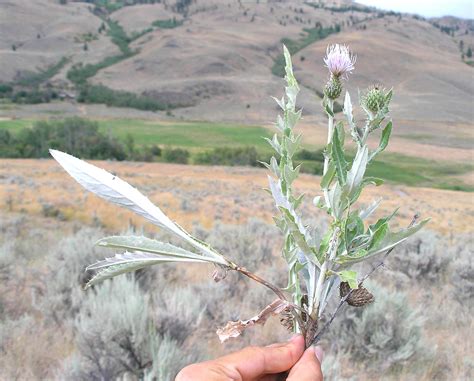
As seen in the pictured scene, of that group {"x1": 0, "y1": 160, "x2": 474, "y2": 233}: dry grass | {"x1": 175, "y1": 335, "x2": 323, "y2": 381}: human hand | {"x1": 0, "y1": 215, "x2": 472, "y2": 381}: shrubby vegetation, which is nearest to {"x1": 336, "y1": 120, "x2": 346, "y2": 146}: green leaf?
{"x1": 175, "y1": 335, "x2": 323, "y2": 381}: human hand

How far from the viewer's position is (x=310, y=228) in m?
1.24

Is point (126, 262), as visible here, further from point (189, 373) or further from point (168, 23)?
point (168, 23)

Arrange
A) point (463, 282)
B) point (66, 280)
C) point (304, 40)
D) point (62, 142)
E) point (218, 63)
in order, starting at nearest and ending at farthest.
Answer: point (66, 280)
point (463, 282)
point (62, 142)
point (218, 63)
point (304, 40)

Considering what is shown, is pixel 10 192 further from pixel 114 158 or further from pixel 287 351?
pixel 114 158

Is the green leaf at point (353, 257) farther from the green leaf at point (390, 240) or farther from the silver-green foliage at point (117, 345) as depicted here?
the silver-green foliage at point (117, 345)

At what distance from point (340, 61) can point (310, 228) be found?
1.48ft

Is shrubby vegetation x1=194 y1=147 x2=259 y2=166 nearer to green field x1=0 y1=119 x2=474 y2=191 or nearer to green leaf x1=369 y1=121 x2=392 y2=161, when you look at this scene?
green field x1=0 y1=119 x2=474 y2=191

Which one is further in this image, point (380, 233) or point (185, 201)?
point (185, 201)

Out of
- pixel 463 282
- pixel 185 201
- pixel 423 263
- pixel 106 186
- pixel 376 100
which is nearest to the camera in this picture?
pixel 106 186

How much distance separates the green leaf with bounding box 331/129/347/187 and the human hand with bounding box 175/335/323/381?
45 centimetres

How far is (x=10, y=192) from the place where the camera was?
15578mm

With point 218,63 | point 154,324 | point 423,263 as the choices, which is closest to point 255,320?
point 154,324

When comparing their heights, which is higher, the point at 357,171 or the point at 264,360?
the point at 357,171

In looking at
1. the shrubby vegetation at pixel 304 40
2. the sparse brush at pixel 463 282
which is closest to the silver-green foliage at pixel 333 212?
the sparse brush at pixel 463 282
